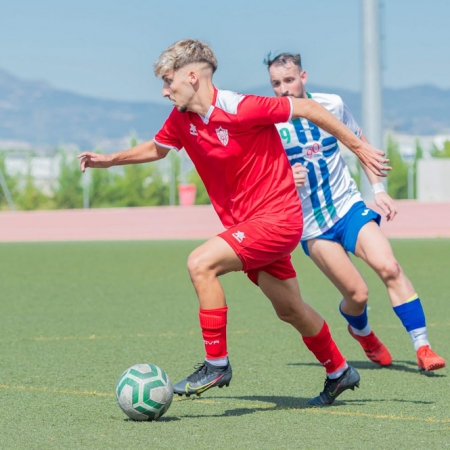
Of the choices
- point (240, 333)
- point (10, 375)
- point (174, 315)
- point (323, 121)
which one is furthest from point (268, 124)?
point (174, 315)

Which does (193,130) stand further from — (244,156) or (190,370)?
(190,370)

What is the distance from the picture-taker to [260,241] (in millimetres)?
5207

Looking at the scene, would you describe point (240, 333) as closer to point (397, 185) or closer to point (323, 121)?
point (323, 121)

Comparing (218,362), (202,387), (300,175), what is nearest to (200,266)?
(218,362)

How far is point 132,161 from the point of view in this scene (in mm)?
5953

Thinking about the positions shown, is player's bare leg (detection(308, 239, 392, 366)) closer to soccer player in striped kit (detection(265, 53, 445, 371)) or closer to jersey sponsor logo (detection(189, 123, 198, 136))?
soccer player in striped kit (detection(265, 53, 445, 371))

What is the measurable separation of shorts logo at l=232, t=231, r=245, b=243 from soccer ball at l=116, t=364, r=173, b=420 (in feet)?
2.74

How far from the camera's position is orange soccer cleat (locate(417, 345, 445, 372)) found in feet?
20.2

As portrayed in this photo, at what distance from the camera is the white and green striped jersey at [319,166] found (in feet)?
22.6

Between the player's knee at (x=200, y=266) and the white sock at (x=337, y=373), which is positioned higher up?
the player's knee at (x=200, y=266)

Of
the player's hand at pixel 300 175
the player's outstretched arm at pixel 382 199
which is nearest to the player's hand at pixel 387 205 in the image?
the player's outstretched arm at pixel 382 199

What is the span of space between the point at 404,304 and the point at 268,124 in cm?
192

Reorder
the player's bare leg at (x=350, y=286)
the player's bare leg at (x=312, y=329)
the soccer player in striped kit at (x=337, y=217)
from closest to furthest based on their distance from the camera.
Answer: the player's bare leg at (x=312, y=329) < the soccer player in striped kit at (x=337, y=217) < the player's bare leg at (x=350, y=286)

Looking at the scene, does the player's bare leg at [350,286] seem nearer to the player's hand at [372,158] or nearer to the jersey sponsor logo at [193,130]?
the player's hand at [372,158]
